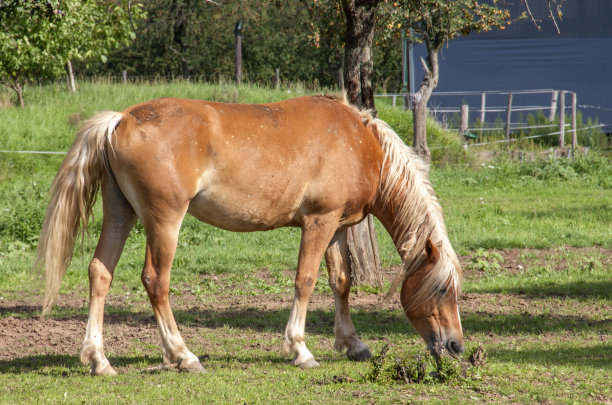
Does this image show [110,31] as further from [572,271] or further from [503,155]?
[572,271]

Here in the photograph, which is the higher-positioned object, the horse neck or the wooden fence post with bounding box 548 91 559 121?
the wooden fence post with bounding box 548 91 559 121

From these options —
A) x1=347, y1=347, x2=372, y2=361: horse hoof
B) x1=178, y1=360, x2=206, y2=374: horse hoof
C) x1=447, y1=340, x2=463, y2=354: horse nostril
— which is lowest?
x1=347, y1=347, x2=372, y2=361: horse hoof

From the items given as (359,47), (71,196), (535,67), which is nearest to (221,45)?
(535,67)

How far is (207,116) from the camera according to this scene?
14.7 ft

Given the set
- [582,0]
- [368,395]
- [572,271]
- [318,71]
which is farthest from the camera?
[318,71]

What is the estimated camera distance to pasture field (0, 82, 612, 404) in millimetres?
3928

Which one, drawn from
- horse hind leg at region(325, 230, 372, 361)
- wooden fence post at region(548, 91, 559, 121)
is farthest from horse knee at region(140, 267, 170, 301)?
wooden fence post at region(548, 91, 559, 121)

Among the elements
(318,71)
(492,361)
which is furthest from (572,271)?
(318,71)

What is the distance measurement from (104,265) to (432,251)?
86.8 inches

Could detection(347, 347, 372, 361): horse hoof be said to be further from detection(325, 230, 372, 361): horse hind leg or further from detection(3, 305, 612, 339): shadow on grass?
detection(3, 305, 612, 339): shadow on grass

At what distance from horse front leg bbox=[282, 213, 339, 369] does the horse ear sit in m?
0.66

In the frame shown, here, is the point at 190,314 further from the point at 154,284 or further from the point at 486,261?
the point at 486,261

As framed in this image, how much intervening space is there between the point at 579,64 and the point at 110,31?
1414cm

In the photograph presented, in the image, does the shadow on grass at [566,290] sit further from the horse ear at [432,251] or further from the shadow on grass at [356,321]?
the horse ear at [432,251]
